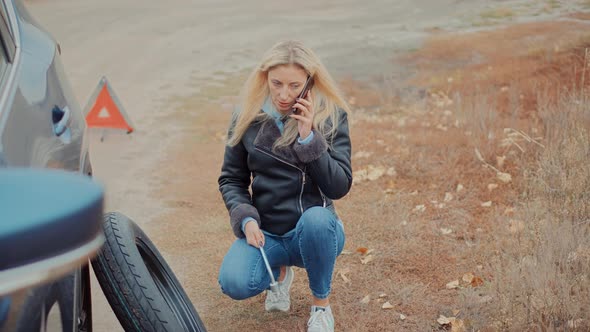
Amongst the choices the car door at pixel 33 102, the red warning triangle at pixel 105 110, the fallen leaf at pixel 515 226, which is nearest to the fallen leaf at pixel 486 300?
the fallen leaf at pixel 515 226

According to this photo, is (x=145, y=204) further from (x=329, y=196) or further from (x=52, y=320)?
(x=52, y=320)

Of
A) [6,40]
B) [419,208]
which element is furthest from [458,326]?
[6,40]

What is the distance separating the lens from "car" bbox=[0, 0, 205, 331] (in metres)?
2.21

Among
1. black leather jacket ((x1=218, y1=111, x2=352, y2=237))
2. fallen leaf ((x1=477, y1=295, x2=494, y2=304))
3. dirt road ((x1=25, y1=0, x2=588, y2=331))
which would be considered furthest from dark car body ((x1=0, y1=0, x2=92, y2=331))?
fallen leaf ((x1=477, y1=295, x2=494, y2=304))

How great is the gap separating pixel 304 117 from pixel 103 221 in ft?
3.78

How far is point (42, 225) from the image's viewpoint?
50.1 inches

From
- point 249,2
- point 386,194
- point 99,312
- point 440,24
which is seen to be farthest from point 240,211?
point 249,2

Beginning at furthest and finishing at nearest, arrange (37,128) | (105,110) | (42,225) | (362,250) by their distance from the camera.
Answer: (105,110), (362,250), (37,128), (42,225)

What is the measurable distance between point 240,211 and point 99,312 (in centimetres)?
109

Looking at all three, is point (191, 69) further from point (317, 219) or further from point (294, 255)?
point (317, 219)

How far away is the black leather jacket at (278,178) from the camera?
145 inches

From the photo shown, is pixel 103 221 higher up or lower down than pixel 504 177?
higher up

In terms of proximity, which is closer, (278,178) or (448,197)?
(278,178)

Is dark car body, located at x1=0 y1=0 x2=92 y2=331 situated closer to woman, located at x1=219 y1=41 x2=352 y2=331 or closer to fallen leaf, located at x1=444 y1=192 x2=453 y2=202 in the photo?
woman, located at x1=219 y1=41 x2=352 y2=331
